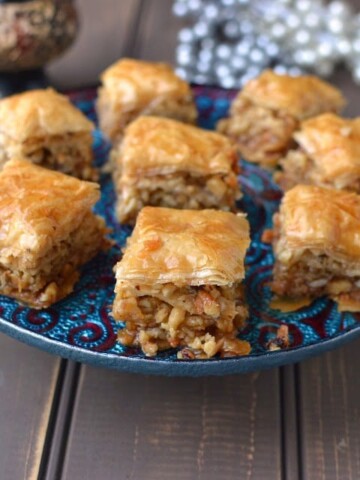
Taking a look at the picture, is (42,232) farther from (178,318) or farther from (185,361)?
(185,361)

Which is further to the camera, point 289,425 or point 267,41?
point 267,41

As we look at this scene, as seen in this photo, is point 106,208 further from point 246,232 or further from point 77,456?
point 77,456

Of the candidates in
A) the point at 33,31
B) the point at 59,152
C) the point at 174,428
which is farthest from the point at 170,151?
the point at 33,31

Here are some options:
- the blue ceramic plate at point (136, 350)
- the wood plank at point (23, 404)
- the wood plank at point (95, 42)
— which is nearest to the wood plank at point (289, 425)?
the blue ceramic plate at point (136, 350)

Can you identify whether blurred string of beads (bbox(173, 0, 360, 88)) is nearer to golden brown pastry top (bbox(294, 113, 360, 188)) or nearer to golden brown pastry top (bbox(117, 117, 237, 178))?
golden brown pastry top (bbox(294, 113, 360, 188))

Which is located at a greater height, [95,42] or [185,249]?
[95,42]

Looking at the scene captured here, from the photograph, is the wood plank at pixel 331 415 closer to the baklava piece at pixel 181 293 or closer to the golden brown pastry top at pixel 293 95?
the baklava piece at pixel 181 293

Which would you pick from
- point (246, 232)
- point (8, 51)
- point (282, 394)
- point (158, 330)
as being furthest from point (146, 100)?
point (282, 394)
